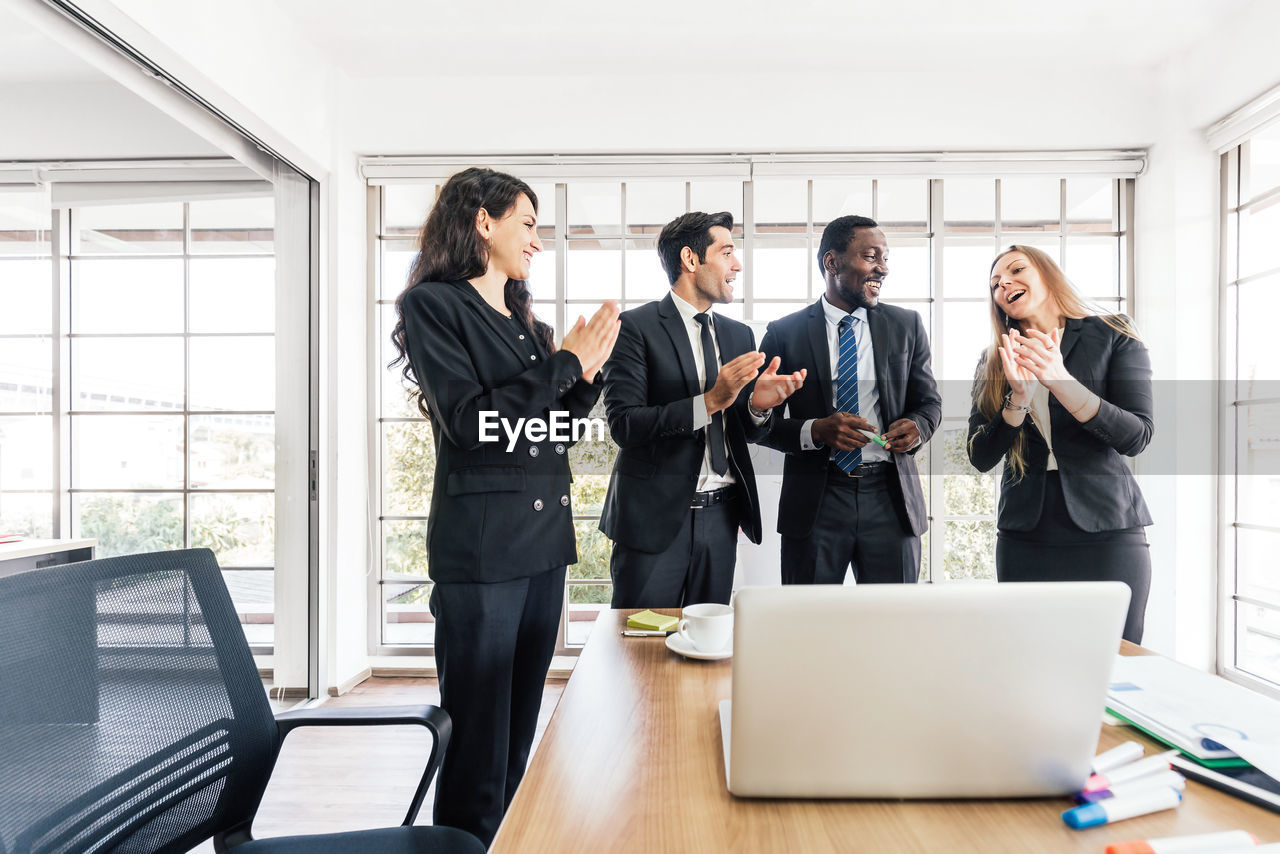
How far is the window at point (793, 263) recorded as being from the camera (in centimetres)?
348

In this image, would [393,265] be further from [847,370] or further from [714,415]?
[847,370]

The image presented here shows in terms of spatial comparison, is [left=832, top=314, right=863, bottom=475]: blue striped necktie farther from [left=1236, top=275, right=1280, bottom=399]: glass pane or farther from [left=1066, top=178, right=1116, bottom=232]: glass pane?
[left=1236, top=275, right=1280, bottom=399]: glass pane

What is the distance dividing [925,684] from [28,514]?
273 cm

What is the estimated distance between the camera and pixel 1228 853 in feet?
1.71

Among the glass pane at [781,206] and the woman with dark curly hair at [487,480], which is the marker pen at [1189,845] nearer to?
the woman with dark curly hair at [487,480]

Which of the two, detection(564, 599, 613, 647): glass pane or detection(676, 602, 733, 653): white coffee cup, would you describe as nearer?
detection(676, 602, 733, 653): white coffee cup

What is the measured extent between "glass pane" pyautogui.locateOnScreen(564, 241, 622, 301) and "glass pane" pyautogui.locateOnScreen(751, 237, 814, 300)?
698 mm

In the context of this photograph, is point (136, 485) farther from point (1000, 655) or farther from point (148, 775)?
point (1000, 655)

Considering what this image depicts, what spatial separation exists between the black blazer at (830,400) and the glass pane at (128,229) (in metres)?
2.80

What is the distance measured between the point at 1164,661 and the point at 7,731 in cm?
151

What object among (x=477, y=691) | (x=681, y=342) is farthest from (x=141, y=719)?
(x=681, y=342)

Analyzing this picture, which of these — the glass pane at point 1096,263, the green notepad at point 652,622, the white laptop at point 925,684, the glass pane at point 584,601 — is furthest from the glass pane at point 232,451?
the glass pane at point 1096,263

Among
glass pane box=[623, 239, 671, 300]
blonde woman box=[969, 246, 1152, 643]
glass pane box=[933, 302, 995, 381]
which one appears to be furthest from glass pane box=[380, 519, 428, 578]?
glass pane box=[933, 302, 995, 381]

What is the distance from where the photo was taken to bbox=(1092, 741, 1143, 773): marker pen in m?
0.73
